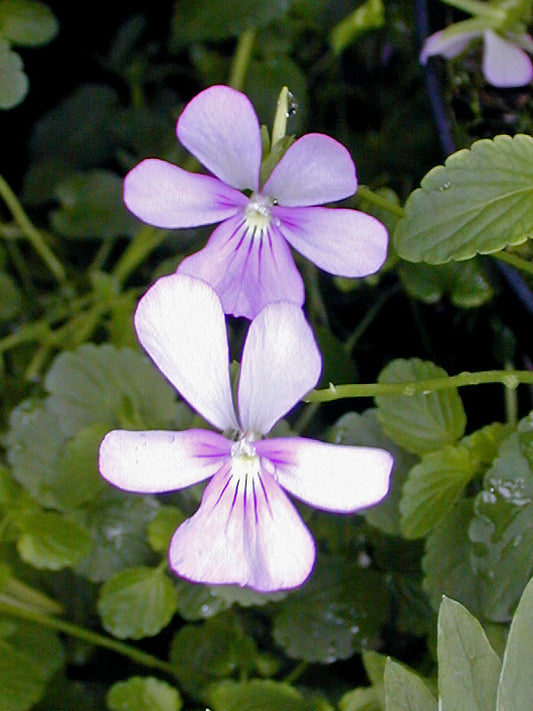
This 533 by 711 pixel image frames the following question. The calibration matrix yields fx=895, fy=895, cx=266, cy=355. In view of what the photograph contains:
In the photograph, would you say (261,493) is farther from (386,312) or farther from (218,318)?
(386,312)

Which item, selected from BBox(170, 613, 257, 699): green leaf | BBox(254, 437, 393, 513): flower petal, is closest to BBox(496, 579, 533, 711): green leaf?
BBox(254, 437, 393, 513): flower petal

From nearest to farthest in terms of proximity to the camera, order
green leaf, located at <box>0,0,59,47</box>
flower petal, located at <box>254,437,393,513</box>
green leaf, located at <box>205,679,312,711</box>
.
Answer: flower petal, located at <box>254,437,393,513</box>
green leaf, located at <box>205,679,312,711</box>
green leaf, located at <box>0,0,59,47</box>

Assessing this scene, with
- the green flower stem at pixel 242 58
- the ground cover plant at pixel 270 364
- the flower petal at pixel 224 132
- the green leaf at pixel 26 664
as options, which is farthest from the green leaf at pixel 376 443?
the green flower stem at pixel 242 58

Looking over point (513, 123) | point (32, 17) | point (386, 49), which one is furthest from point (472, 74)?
point (32, 17)

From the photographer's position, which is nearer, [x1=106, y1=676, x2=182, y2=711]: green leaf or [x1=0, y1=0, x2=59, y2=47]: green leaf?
[x1=106, y1=676, x2=182, y2=711]: green leaf

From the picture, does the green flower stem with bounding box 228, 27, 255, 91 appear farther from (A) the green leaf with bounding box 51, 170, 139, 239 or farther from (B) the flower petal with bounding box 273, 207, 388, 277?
(B) the flower petal with bounding box 273, 207, 388, 277

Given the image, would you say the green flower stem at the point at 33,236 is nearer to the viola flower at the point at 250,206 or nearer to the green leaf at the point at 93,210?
the green leaf at the point at 93,210

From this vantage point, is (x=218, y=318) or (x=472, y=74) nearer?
(x=218, y=318)
